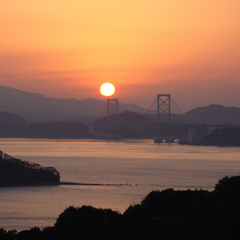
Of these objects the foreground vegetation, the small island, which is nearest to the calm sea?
the small island

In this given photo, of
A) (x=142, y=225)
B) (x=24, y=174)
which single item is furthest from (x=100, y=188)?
(x=142, y=225)

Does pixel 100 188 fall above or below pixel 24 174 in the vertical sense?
below

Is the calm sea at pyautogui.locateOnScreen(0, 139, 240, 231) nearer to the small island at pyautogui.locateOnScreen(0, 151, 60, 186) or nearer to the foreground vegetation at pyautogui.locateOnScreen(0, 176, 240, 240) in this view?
the small island at pyautogui.locateOnScreen(0, 151, 60, 186)

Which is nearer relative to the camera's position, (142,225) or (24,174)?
(142,225)

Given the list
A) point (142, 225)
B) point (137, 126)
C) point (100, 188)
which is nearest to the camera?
point (142, 225)

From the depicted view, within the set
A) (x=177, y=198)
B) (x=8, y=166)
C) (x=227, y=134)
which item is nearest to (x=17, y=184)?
(x=8, y=166)

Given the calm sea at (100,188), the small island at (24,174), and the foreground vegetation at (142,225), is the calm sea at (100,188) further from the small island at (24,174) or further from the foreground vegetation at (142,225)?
the foreground vegetation at (142,225)

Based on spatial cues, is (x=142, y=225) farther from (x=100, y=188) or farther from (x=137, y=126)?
(x=137, y=126)

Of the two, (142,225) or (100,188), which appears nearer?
(142,225)

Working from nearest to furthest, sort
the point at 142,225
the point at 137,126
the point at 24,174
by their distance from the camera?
the point at 142,225, the point at 24,174, the point at 137,126
